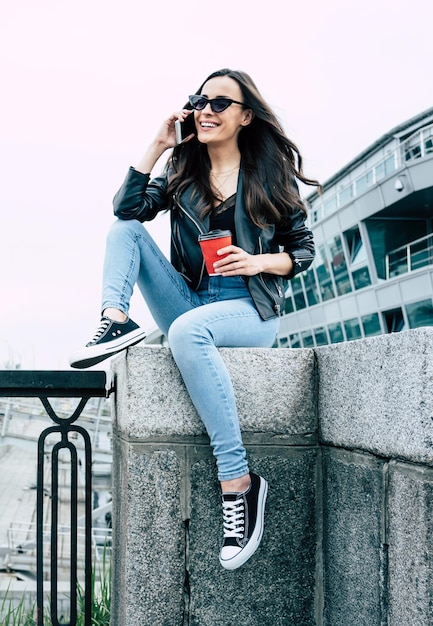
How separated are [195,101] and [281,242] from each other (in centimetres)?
70

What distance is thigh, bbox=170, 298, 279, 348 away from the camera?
274cm

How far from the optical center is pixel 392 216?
26.0 metres

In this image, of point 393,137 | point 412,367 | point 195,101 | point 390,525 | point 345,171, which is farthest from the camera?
point 345,171

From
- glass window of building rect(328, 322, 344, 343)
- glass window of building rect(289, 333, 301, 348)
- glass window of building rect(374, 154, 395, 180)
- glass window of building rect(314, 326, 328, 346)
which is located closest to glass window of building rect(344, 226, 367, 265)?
glass window of building rect(374, 154, 395, 180)

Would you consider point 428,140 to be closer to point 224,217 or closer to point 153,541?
point 224,217

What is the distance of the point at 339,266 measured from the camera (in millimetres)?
28438

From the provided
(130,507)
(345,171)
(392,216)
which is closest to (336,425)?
(130,507)

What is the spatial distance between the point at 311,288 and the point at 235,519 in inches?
1138

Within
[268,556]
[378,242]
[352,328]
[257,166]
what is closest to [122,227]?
[257,166]

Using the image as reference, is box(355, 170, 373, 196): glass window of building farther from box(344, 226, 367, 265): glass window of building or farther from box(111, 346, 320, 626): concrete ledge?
box(111, 346, 320, 626): concrete ledge

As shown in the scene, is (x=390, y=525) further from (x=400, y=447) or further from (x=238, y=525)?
(x=238, y=525)

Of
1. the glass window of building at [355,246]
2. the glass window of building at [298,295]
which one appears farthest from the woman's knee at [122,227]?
the glass window of building at [298,295]

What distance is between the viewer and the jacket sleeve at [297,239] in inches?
125

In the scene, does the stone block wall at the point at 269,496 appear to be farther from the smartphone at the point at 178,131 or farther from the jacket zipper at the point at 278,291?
the smartphone at the point at 178,131
